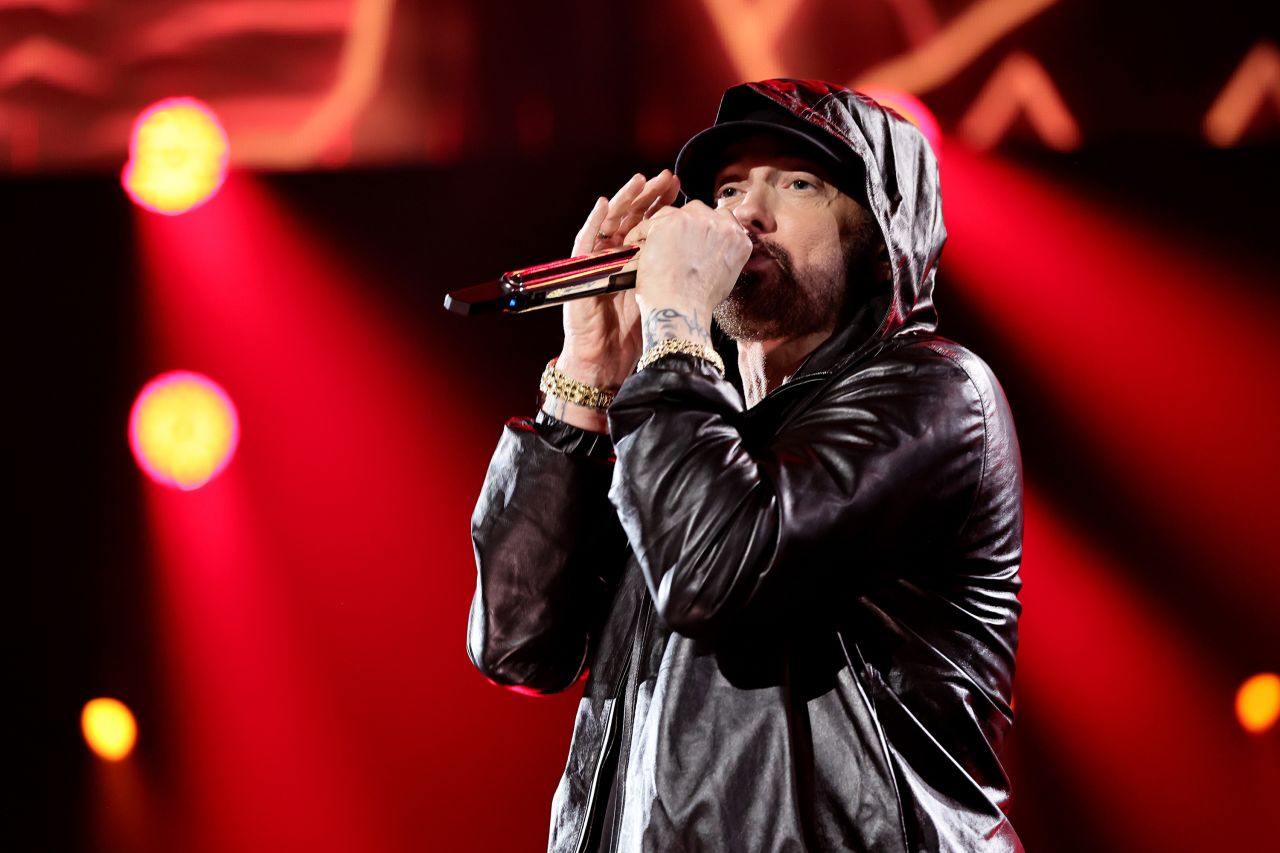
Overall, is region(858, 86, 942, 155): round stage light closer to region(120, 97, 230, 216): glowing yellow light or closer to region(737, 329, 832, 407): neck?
region(737, 329, 832, 407): neck

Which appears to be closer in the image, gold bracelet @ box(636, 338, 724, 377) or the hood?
gold bracelet @ box(636, 338, 724, 377)

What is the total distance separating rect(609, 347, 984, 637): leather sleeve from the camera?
1210mm

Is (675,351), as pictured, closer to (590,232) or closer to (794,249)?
(794,249)

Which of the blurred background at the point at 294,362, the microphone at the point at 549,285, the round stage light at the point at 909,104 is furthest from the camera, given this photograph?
the blurred background at the point at 294,362

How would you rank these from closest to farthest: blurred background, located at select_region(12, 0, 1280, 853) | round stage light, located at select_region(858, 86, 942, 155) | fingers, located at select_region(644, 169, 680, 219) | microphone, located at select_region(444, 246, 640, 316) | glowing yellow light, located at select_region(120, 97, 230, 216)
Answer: microphone, located at select_region(444, 246, 640, 316), fingers, located at select_region(644, 169, 680, 219), round stage light, located at select_region(858, 86, 942, 155), blurred background, located at select_region(12, 0, 1280, 853), glowing yellow light, located at select_region(120, 97, 230, 216)

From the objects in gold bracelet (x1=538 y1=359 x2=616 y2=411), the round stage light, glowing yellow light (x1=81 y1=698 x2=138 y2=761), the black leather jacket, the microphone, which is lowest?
glowing yellow light (x1=81 y1=698 x2=138 y2=761)

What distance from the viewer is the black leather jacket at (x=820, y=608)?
1.23 meters

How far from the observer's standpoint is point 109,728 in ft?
10.3

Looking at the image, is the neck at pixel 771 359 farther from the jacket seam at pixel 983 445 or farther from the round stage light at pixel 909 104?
the round stage light at pixel 909 104

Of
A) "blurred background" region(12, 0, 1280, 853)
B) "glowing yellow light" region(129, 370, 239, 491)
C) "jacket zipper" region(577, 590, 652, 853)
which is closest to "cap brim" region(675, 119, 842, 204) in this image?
"jacket zipper" region(577, 590, 652, 853)

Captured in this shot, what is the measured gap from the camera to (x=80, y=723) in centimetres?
312

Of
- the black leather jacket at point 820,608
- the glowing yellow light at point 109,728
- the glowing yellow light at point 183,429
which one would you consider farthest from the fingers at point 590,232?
the glowing yellow light at point 109,728

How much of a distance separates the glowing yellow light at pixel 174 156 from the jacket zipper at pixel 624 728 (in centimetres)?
213

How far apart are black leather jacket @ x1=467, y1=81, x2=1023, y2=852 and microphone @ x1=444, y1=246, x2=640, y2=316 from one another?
221 millimetres
